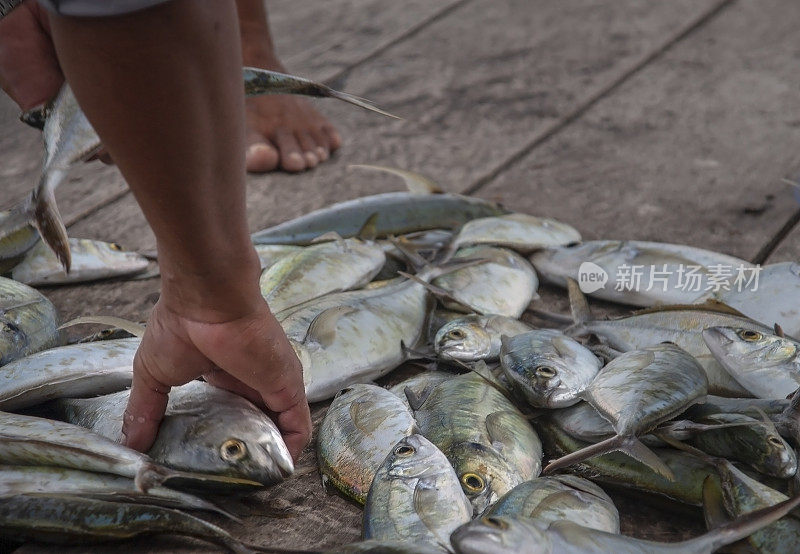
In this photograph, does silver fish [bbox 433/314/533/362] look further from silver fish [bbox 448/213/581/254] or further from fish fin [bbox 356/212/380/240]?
fish fin [bbox 356/212/380/240]

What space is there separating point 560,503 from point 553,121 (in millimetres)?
2472

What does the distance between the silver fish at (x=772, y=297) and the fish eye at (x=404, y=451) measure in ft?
3.81

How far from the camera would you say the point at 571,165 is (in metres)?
3.50

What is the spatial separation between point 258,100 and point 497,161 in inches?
46.3

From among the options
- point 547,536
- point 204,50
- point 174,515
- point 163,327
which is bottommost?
point 174,515

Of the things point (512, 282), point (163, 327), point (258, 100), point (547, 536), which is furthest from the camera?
point (258, 100)

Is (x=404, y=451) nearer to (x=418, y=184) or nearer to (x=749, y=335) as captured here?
(x=749, y=335)

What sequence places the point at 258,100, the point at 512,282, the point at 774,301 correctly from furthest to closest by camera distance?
the point at 258,100, the point at 512,282, the point at 774,301

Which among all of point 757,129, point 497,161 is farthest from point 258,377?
point 757,129

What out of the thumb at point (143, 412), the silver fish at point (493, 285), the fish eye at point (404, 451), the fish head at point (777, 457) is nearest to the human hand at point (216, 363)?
the thumb at point (143, 412)

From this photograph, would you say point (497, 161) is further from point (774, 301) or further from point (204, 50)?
point (204, 50)

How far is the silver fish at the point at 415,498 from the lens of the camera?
5.36 feet

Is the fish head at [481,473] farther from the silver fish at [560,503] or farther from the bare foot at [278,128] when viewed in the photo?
the bare foot at [278,128]

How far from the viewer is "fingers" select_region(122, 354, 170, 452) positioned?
68.1 inches
